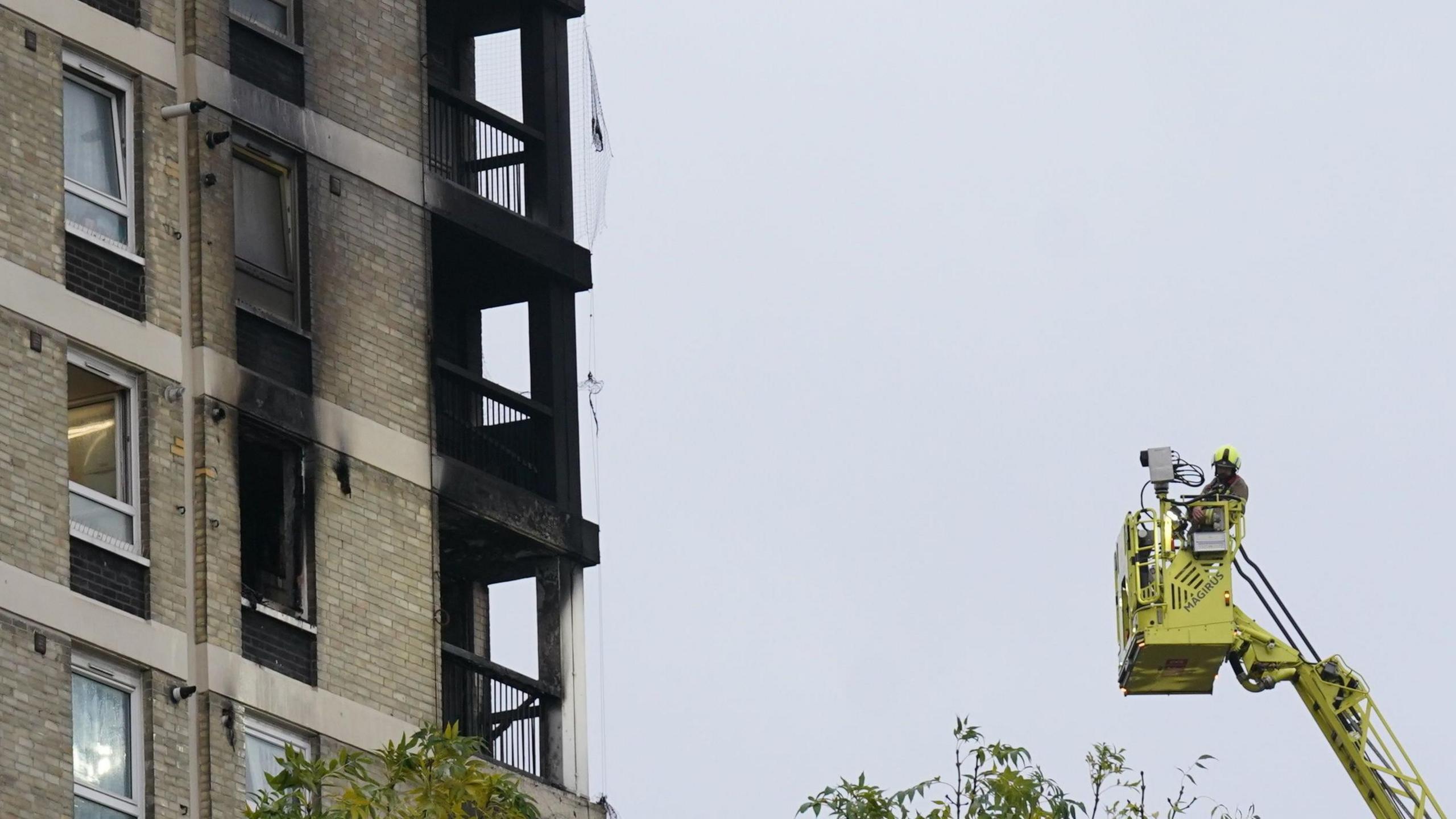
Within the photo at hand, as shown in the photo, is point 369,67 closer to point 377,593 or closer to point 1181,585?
point 377,593

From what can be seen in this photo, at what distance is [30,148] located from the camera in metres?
34.9

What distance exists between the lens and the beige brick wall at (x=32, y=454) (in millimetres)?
33562

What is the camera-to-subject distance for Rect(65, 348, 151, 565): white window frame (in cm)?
3462

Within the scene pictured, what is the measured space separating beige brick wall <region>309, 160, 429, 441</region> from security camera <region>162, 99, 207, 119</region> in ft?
7.32

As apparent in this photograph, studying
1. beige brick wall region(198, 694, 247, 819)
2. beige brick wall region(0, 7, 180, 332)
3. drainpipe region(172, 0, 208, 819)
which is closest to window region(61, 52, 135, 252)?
beige brick wall region(0, 7, 180, 332)

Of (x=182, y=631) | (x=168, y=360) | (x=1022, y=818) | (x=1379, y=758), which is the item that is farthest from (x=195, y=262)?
(x=1379, y=758)

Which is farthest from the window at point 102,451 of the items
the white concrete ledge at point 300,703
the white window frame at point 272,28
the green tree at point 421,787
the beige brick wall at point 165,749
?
the green tree at point 421,787

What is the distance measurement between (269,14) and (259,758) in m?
8.60

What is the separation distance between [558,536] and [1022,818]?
41.4 ft

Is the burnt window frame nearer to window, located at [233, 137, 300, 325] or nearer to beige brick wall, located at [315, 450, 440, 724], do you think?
beige brick wall, located at [315, 450, 440, 724]

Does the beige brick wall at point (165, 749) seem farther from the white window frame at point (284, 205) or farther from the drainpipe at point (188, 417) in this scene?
the white window frame at point (284, 205)

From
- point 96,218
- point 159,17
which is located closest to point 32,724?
point 96,218

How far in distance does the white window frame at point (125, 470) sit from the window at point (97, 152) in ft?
4.48

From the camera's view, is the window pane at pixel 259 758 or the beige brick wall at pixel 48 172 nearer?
the beige brick wall at pixel 48 172
